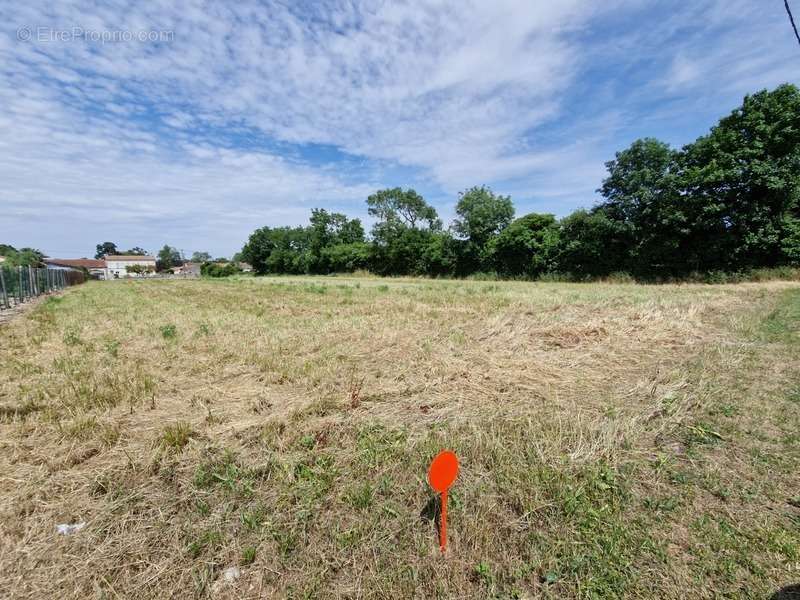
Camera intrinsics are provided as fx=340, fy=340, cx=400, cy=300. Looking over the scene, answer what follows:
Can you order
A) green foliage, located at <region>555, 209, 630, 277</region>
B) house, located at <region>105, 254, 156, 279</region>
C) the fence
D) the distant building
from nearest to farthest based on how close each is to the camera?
the fence → green foliage, located at <region>555, 209, 630, 277</region> → the distant building → house, located at <region>105, 254, 156, 279</region>

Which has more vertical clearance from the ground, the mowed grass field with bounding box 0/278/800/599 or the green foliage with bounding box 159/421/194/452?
the green foliage with bounding box 159/421/194/452

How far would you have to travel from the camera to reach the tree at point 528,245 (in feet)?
89.3

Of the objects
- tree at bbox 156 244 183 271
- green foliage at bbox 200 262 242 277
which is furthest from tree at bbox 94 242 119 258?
green foliage at bbox 200 262 242 277

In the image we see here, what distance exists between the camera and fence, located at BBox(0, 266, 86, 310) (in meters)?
13.6

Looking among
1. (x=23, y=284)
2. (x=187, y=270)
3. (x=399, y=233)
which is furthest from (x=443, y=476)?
(x=187, y=270)

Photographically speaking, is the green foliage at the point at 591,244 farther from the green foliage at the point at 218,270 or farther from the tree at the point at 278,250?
the green foliage at the point at 218,270

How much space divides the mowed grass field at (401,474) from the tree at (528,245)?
75.3 feet

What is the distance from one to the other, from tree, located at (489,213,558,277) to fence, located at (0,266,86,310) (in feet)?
99.6

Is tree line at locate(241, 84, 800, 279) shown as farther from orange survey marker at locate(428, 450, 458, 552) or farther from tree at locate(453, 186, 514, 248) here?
orange survey marker at locate(428, 450, 458, 552)

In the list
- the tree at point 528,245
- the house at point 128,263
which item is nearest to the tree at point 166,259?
the house at point 128,263

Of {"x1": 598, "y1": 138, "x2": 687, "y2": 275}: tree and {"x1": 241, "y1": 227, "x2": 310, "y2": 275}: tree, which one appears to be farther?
{"x1": 241, "y1": 227, "x2": 310, "y2": 275}: tree

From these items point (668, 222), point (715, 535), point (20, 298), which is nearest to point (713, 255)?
point (668, 222)

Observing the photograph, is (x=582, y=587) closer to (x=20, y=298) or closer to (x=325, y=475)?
(x=325, y=475)

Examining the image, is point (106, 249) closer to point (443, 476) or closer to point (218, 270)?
point (218, 270)
